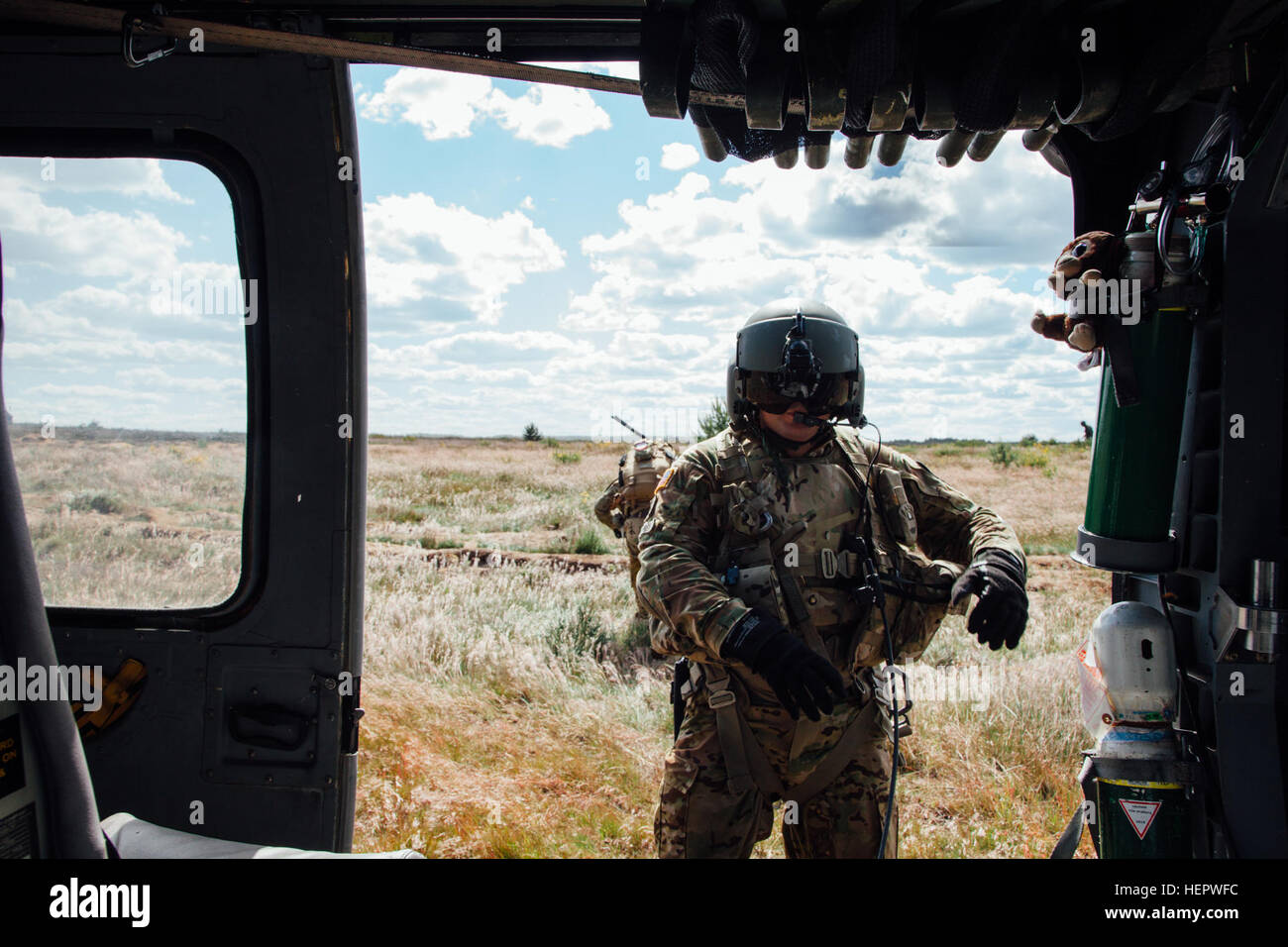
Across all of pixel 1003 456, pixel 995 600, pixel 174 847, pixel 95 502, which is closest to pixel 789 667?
pixel 995 600

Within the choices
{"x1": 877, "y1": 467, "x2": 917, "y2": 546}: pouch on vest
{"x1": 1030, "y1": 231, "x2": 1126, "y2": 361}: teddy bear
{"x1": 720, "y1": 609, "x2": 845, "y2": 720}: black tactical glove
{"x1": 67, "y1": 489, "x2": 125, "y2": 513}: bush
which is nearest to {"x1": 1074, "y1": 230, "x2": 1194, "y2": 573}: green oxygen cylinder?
{"x1": 1030, "y1": 231, "x2": 1126, "y2": 361}: teddy bear

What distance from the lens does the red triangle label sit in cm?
221

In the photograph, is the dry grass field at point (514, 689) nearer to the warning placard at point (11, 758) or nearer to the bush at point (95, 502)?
the bush at point (95, 502)

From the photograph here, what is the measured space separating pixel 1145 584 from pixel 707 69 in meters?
1.97

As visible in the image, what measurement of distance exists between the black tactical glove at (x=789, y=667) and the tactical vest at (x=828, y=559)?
32 cm

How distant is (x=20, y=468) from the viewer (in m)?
2.52

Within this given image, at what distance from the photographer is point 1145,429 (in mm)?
2346

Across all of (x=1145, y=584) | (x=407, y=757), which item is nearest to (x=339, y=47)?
(x=1145, y=584)

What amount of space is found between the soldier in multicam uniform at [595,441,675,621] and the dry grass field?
127cm

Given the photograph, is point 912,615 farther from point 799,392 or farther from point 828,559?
point 799,392

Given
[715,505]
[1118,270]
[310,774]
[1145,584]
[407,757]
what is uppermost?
[1118,270]

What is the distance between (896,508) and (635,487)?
2.90 meters

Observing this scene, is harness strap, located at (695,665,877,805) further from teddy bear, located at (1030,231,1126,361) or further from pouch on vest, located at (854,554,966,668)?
teddy bear, located at (1030,231,1126,361)
